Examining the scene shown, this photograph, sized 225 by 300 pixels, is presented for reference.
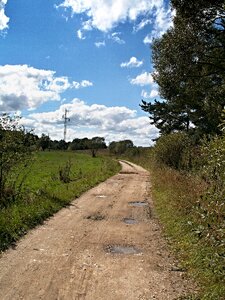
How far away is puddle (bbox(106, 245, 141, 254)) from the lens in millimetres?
9000

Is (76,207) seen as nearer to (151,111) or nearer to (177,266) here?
(177,266)

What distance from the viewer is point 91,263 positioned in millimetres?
7965

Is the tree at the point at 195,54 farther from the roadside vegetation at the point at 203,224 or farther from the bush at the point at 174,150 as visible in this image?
the roadside vegetation at the point at 203,224

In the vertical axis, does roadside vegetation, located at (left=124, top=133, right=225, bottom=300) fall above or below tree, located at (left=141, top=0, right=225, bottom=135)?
below

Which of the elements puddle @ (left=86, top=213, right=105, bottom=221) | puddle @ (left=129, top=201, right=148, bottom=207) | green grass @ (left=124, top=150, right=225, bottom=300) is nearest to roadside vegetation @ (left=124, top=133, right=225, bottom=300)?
green grass @ (left=124, top=150, right=225, bottom=300)

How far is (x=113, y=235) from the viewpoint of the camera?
10695 millimetres

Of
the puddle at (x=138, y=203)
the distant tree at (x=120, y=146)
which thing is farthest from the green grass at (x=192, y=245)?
the distant tree at (x=120, y=146)

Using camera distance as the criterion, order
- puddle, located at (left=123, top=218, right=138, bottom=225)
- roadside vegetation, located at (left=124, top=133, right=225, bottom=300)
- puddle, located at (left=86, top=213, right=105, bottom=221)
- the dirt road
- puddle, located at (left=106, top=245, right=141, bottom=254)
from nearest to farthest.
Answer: roadside vegetation, located at (left=124, top=133, right=225, bottom=300), the dirt road, puddle, located at (left=106, top=245, right=141, bottom=254), puddle, located at (left=123, top=218, right=138, bottom=225), puddle, located at (left=86, top=213, right=105, bottom=221)

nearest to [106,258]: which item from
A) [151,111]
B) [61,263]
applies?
[61,263]

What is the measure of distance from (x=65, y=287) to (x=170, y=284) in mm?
1926

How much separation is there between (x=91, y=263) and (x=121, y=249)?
1443 mm

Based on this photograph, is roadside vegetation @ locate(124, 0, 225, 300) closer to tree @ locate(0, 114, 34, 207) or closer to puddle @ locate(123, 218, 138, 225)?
puddle @ locate(123, 218, 138, 225)

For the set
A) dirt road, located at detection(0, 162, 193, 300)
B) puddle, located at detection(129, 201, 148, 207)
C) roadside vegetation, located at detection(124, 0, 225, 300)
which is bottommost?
dirt road, located at detection(0, 162, 193, 300)

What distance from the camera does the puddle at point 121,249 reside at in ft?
29.5
